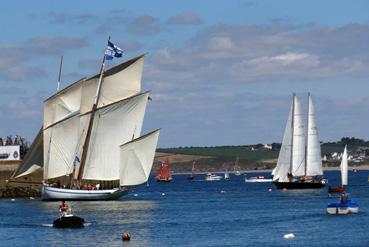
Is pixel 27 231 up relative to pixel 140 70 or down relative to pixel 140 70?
down

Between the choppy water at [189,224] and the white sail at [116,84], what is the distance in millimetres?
12752

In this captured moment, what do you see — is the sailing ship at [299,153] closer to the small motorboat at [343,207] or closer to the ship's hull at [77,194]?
the ship's hull at [77,194]

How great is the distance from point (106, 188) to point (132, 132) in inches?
350

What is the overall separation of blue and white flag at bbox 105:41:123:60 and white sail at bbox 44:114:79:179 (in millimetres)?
8777

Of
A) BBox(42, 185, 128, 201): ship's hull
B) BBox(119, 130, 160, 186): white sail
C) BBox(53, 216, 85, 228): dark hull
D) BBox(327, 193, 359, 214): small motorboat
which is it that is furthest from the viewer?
BBox(42, 185, 128, 201): ship's hull

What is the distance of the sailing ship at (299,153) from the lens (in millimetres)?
180000

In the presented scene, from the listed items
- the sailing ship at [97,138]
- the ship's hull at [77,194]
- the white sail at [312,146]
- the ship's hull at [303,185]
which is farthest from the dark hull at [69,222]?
the ship's hull at [303,185]

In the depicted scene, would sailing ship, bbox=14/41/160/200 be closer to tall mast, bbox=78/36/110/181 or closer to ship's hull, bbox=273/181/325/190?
tall mast, bbox=78/36/110/181

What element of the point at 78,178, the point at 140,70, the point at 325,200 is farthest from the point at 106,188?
the point at 325,200

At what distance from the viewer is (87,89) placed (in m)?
148

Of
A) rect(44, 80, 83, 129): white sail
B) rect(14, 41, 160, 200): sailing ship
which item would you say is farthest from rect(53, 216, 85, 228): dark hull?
rect(44, 80, 83, 129): white sail

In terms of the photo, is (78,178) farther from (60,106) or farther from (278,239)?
(278,239)

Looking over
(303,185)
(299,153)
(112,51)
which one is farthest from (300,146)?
(112,51)

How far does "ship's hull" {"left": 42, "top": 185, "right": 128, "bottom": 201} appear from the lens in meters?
148
